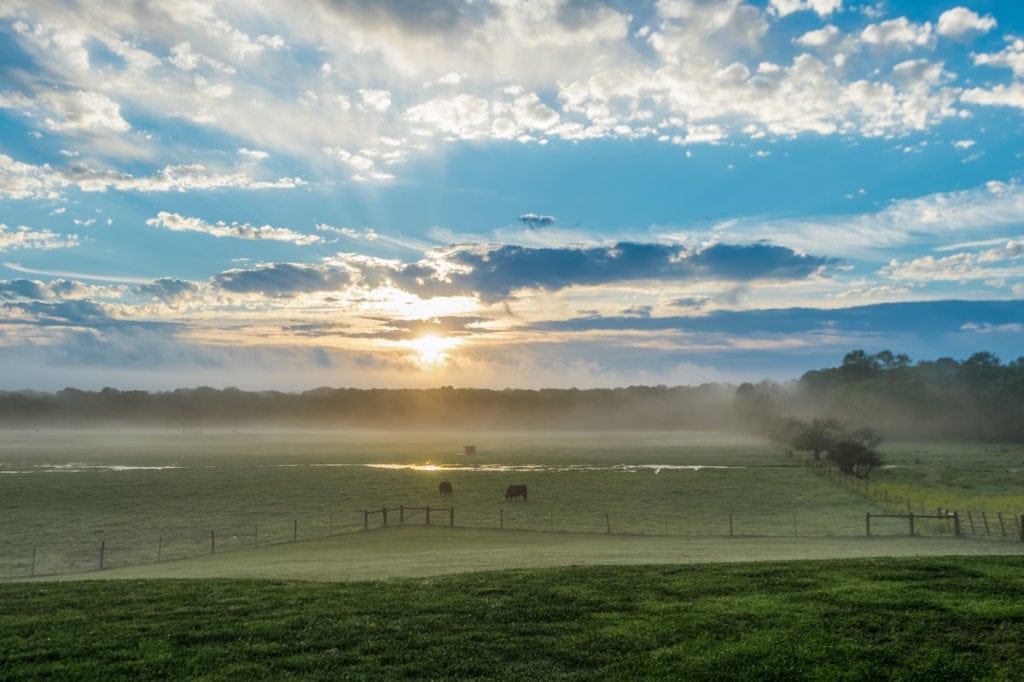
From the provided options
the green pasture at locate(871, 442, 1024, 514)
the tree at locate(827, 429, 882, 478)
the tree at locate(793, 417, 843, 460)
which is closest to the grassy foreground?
the green pasture at locate(871, 442, 1024, 514)

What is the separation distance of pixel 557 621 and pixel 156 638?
10.2 metres

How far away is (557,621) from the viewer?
1859 cm

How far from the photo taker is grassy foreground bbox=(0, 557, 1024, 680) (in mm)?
15656

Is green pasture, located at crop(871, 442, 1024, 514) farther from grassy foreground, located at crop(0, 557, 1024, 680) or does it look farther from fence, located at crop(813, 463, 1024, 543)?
grassy foreground, located at crop(0, 557, 1024, 680)

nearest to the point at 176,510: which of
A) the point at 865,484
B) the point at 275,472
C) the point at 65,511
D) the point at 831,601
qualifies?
the point at 65,511

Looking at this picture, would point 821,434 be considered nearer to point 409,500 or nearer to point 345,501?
point 409,500

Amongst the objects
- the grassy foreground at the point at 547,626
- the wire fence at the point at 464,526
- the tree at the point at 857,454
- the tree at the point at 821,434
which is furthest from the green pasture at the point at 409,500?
the grassy foreground at the point at 547,626

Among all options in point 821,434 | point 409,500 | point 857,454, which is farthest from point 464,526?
point 821,434

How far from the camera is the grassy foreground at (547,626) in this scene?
15656mm

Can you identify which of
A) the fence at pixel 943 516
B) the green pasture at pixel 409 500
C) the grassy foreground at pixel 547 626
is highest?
the grassy foreground at pixel 547 626

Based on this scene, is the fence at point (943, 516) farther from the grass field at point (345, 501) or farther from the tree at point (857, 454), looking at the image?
the grass field at point (345, 501)

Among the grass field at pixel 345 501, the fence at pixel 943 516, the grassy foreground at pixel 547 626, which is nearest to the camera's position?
Result: the grassy foreground at pixel 547 626

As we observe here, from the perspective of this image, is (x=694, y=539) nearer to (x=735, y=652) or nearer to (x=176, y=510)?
(x=735, y=652)

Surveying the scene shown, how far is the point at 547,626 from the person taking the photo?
18.1m
